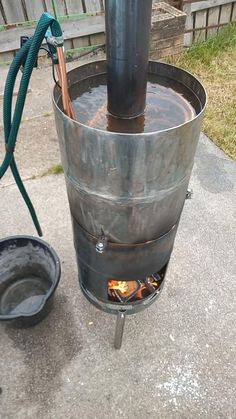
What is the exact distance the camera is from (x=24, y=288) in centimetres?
254

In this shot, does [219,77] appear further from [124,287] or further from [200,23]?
[124,287]

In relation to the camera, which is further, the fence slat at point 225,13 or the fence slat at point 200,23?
the fence slat at point 225,13

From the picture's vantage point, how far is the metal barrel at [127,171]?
4.17ft

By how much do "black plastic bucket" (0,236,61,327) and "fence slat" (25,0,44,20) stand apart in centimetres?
336

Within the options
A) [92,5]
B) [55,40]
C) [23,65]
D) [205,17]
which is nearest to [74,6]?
[92,5]

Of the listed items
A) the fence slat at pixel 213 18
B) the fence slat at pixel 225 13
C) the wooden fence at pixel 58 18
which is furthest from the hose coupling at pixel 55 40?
the fence slat at pixel 225 13

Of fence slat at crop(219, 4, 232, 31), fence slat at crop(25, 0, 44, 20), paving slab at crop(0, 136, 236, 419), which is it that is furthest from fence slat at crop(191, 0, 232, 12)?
paving slab at crop(0, 136, 236, 419)

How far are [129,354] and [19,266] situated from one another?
0.98 m

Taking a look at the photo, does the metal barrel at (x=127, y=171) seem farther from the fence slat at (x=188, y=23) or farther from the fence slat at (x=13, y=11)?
the fence slat at (x=188, y=23)

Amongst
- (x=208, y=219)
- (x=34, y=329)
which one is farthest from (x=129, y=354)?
(x=208, y=219)

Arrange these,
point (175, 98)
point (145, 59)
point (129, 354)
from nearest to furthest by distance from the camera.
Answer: point (145, 59) → point (175, 98) → point (129, 354)

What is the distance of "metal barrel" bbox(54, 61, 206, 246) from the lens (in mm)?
1272

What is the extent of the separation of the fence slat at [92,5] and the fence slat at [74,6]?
88 mm

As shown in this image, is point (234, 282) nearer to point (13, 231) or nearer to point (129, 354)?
point (129, 354)
